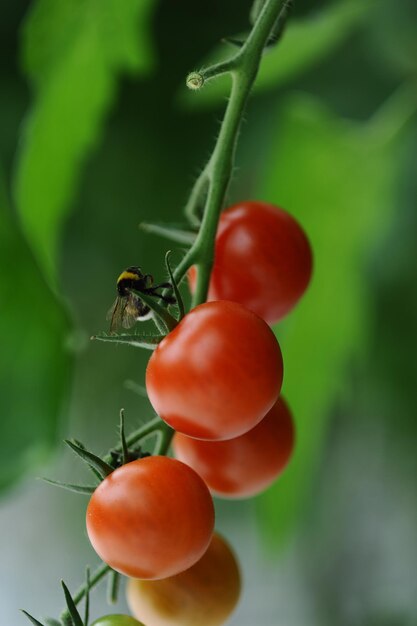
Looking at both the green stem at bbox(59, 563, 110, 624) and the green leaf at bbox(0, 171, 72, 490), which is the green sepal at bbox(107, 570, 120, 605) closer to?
the green stem at bbox(59, 563, 110, 624)

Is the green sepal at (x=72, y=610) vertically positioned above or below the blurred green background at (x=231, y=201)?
above

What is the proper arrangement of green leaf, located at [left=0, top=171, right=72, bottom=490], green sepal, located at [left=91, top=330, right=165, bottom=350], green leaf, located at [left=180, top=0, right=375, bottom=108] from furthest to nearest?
green leaf, located at [left=180, top=0, right=375, bottom=108]
green leaf, located at [left=0, top=171, right=72, bottom=490]
green sepal, located at [left=91, top=330, right=165, bottom=350]

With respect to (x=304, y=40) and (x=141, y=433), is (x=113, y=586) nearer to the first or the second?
(x=141, y=433)

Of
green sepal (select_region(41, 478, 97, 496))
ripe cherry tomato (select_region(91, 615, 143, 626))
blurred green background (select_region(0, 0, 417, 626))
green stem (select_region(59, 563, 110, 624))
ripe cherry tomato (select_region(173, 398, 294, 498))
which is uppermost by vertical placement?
green sepal (select_region(41, 478, 97, 496))

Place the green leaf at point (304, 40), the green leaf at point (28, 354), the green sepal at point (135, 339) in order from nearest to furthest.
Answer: the green sepal at point (135, 339), the green leaf at point (28, 354), the green leaf at point (304, 40)

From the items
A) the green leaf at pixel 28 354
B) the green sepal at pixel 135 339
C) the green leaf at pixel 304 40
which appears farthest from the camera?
the green leaf at pixel 304 40

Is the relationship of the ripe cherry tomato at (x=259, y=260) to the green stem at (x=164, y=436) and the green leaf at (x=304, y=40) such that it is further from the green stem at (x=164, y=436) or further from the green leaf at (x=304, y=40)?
the green leaf at (x=304, y=40)

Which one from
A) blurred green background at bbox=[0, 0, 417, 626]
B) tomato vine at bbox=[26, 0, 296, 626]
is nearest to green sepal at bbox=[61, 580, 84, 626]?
tomato vine at bbox=[26, 0, 296, 626]

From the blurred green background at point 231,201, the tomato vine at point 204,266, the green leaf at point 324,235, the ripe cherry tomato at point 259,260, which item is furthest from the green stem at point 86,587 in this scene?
the green leaf at point 324,235

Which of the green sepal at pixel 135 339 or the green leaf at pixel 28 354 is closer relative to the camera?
the green sepal at pixel 135 339
